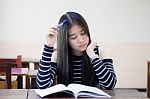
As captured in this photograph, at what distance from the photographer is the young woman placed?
1.89 metres

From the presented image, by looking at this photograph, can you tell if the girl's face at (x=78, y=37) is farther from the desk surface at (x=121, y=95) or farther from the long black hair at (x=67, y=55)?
the desk surface at (x=121, y=95)

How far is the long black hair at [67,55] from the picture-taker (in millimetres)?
1899

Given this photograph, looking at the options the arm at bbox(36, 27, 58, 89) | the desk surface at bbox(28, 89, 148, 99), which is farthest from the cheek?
the desk surface at bbox(28, 89, 148, 99)

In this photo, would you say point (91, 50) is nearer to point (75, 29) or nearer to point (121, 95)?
point (75, 29)

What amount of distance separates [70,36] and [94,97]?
0.54m

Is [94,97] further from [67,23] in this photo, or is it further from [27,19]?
[27,19]

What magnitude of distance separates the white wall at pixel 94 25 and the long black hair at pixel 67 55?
3236mm

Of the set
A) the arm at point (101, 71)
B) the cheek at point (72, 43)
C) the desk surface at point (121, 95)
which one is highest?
the cheek at point (72, 43)

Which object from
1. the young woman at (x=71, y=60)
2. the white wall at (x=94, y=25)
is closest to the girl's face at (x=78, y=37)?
the young woman at (x=71, y=60)

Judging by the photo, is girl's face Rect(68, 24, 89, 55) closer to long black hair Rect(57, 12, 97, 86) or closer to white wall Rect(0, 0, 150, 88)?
long black hair Rect(57, 12, 97, 86)

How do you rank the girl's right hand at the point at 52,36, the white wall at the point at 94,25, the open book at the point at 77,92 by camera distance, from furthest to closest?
1. the white wall at the point at 94,25
2. the girl's right hand at the point at 52,36
3. the open book at the point at 77,92

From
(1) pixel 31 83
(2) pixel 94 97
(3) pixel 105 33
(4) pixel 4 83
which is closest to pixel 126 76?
(3) pixel 105 33

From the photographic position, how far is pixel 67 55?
1.94 meters

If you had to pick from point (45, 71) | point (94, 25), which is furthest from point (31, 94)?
point (94, 25)
